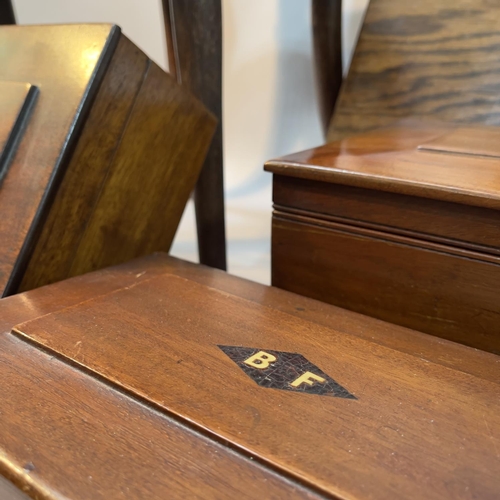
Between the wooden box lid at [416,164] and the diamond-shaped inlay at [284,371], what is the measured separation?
0.92 ft

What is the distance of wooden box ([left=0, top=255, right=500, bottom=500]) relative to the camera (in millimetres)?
436

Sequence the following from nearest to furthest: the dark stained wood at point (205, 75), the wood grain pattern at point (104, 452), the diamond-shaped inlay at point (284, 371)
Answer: the wood grain pattern at point (104, 452)
the diamond-shaped inlay at point (284, 371)
the dark stained wood at point (205, 75)

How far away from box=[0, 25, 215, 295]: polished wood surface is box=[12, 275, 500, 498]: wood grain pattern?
0.16 meters

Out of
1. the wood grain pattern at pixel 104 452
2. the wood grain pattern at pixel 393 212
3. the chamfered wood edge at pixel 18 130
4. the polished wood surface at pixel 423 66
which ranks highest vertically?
the polished wood surface at pixel 423 66

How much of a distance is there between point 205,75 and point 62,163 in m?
0.41

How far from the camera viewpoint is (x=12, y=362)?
0.59 meters

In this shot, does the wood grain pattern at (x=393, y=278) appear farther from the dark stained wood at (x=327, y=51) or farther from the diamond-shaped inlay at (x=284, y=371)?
the dark stained wood at (x=327, y=51)

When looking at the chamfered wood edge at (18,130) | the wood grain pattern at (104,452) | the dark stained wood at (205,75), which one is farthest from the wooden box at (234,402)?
the dark stained wood at (205,75)

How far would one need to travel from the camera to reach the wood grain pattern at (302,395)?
44cm

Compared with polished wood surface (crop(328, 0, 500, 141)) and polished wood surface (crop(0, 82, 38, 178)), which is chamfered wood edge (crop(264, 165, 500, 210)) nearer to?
polished wood surface (crop(0, 82, 38, 178))

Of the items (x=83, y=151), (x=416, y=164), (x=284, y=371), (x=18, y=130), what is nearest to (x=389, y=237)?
(x=416, y=164)

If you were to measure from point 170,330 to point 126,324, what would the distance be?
0.19 feet

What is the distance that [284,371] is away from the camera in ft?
1.88

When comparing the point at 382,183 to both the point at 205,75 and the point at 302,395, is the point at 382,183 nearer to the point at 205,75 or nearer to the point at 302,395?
the point at 302,395
